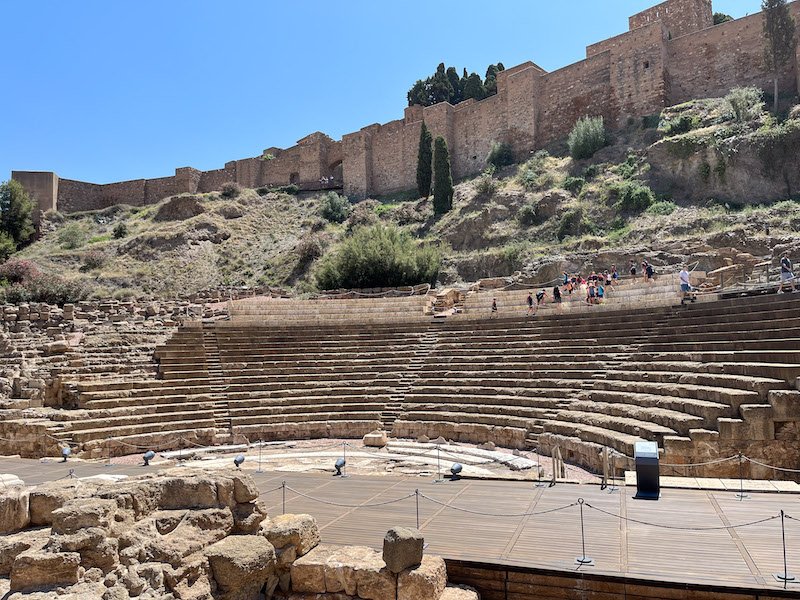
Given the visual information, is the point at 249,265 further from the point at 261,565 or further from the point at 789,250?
the point at 261,565

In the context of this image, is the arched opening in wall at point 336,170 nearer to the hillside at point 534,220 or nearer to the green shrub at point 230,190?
the hillside at point 534,220

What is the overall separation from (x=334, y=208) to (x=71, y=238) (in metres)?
20.4

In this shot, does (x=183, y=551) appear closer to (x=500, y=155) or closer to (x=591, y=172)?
(x=591, y=172)

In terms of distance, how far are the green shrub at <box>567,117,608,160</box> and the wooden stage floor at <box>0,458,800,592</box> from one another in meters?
31.7

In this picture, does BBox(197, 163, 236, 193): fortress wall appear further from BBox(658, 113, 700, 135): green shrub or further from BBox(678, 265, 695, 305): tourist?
BBox(678, 265, 695, 305): tourist

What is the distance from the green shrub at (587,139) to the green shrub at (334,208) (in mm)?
17203

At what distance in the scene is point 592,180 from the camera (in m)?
34.3

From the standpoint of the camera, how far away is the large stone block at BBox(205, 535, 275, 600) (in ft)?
18.3

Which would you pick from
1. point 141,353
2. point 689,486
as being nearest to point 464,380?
point 689,486

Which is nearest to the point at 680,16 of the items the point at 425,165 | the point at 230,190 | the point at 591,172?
the point at 591,172

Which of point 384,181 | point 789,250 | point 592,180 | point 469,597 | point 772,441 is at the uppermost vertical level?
point 384,181

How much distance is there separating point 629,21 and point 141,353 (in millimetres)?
38152

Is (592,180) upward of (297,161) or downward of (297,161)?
downward

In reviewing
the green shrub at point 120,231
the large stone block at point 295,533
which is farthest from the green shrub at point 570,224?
the green shrub at point 120,231
